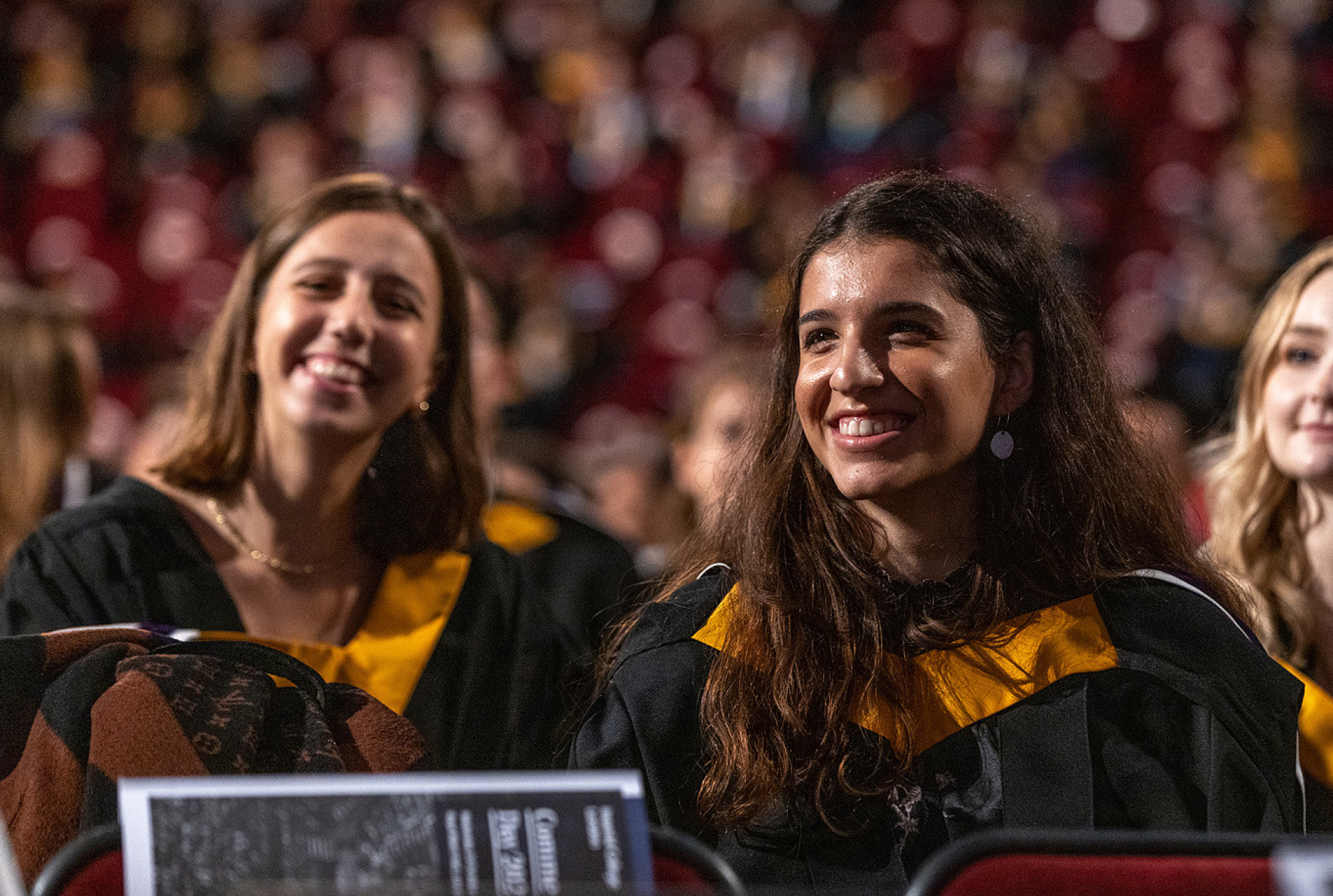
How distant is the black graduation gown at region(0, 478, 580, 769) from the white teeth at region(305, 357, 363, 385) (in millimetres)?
335

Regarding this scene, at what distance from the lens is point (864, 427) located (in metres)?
1.66

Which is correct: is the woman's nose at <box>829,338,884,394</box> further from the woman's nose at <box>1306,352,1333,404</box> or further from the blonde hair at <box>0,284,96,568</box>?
the blonde hair at <box>0,284,96,568</box>

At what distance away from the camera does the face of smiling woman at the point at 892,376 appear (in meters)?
1.65

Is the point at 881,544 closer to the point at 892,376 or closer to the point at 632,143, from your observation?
the point at 892,376

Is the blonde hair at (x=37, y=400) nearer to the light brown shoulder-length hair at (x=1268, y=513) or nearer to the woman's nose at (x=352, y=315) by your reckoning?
the woman's nose at (x=352, y=315)

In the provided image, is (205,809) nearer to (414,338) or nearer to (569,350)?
(414,338)

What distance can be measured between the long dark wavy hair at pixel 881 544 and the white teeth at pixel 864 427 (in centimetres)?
15

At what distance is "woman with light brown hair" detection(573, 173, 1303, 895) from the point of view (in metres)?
1.57

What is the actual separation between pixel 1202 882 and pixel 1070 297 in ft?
2.88

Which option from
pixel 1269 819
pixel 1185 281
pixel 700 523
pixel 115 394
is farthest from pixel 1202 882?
pixel 115 394

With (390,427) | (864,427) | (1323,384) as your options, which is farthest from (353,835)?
(1323,384)

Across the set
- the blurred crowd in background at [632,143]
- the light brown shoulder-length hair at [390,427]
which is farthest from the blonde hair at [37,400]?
the blurred crowd in background at [632,143]

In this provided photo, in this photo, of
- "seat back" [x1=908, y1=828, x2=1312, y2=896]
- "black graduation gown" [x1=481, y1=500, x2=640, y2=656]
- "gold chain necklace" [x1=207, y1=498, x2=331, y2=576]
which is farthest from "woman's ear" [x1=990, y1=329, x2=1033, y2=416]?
"gold chain necklace" [x1=207, y1=498, x2=331, y2=576]

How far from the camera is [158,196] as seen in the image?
765cm
